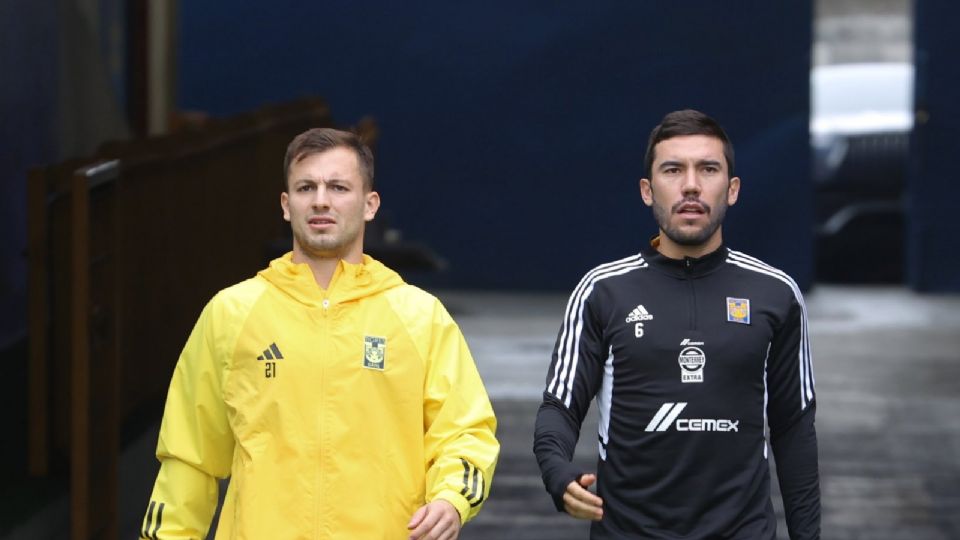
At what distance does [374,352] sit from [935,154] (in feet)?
43.9

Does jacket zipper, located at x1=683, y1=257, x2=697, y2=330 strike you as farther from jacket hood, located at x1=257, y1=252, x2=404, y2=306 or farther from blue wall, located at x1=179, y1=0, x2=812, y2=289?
blue wall, located at x1=179, y1=0, x2=812, y2=289

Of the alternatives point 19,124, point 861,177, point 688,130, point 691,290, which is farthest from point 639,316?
point 861,177

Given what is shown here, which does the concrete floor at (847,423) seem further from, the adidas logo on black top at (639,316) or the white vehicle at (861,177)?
the adidas logo on black top at (639,316)

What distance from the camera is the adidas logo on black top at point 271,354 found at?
12.5 feet

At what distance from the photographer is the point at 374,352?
3830mm

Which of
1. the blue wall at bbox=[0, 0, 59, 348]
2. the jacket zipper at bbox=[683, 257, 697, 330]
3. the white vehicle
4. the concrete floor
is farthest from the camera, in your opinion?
the white vehicle

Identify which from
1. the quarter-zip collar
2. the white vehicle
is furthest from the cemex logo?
the white vehicle

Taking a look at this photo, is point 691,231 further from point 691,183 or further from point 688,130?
point 688,130

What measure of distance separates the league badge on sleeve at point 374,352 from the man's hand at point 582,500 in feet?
1.69

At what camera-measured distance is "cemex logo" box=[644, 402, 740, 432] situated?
13.6 feet

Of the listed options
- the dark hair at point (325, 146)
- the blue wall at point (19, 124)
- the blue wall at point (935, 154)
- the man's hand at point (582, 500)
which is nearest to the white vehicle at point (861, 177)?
the blue wall at point (935, 154)

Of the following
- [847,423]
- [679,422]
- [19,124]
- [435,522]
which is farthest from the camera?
[19,124]

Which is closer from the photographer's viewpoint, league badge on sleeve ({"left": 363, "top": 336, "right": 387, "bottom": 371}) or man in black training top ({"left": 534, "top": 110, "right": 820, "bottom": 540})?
league badge on sleeve ({"left": 363, "top": 336, "right": 387, "bottom": 371})

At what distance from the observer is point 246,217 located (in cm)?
998
